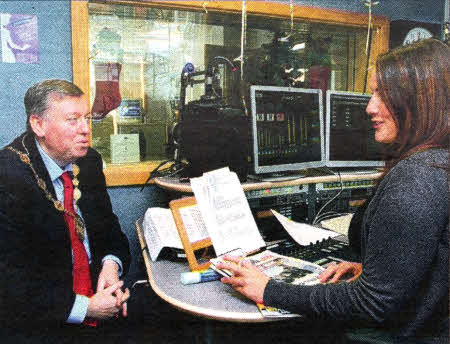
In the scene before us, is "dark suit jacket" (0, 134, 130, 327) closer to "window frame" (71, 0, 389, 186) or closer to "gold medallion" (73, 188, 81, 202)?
"gold medallion" (73, 188, 81, 202)

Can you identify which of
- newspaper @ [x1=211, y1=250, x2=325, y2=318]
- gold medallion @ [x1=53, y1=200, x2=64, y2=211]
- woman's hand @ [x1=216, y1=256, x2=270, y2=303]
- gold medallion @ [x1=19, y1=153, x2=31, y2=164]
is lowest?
newspaper @ [x1=211, y1=250, x2=325, y2=318]

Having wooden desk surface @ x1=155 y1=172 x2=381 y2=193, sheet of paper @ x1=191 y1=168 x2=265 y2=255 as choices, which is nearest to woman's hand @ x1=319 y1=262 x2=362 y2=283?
sheet of paper @ x1=191 y1=168 x2=265 y2=255

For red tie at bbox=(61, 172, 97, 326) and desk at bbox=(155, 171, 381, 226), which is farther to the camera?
desk at bbox=(155, 171, 381, 226)

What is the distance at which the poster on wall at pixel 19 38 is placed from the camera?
2.05 m

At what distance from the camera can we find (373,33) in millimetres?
3066

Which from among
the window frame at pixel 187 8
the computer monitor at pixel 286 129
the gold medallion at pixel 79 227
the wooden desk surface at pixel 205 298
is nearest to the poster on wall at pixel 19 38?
the window frame at pixel 187 8

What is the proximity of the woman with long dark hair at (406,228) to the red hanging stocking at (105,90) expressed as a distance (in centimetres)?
175

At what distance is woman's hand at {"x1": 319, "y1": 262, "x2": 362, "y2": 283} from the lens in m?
1.19

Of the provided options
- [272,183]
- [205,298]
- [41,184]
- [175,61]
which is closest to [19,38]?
[41,184]

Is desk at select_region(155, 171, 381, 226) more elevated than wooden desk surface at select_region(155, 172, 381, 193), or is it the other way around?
wooden desk surface at select_region(155, 172, 381, 193)

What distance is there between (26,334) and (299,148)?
1.32 m

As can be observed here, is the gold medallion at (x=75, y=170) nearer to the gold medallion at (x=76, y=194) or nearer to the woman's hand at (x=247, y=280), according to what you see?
the gold medallion at (x=76, y=194)

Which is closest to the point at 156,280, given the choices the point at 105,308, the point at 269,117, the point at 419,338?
the point at 105,308

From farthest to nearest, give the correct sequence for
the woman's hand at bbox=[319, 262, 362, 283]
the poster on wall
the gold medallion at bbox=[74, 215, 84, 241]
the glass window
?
the glass window < the poster on wall < the gold medallion at bbox=[74, 215, 84, 241] < the woman's hand at bbox=[319, 262, 362, 283]
